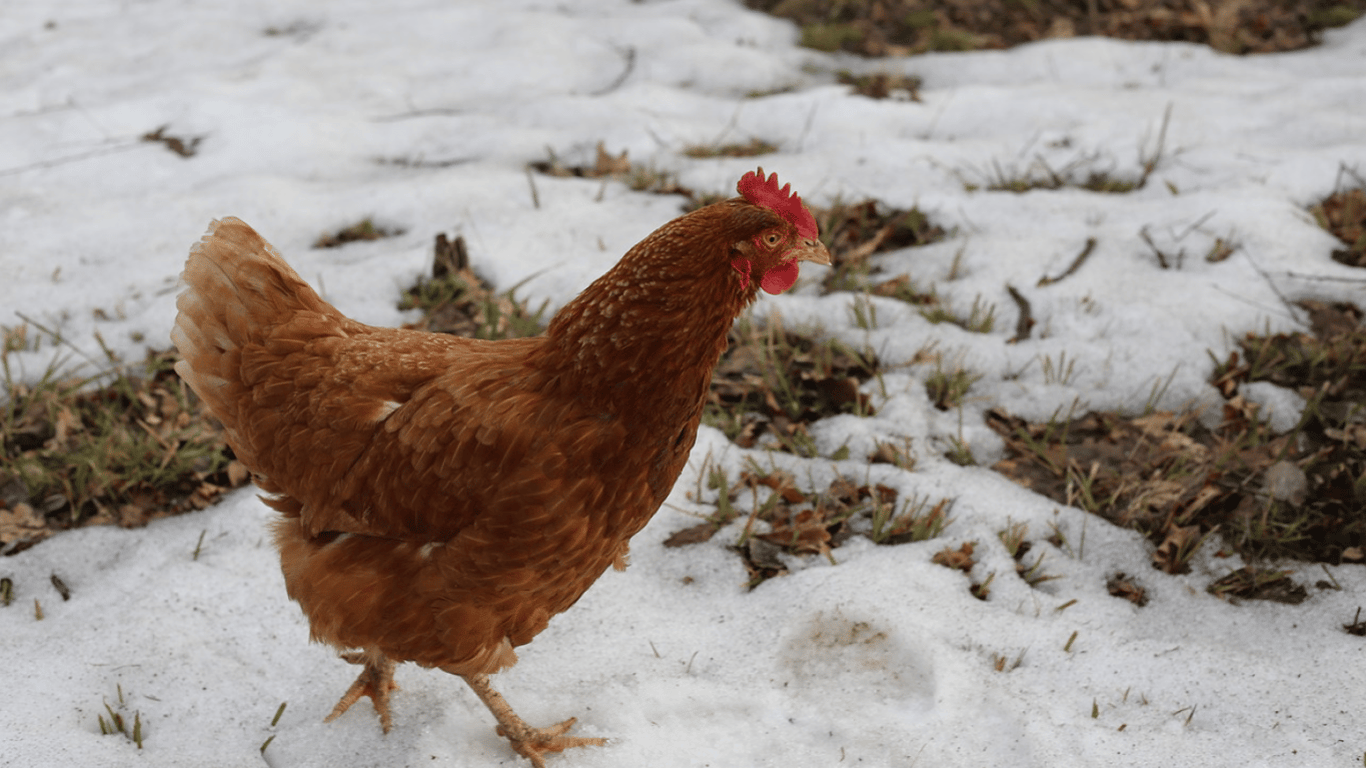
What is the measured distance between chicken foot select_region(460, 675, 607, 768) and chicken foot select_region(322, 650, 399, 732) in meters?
0.31

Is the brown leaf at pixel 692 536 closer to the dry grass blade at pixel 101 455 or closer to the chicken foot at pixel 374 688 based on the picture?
the chicken foot at pixel 374 688

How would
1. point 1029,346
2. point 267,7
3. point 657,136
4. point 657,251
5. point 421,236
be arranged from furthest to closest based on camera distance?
point 267,7 → point 657,136 → point 421,236 → point 1029,346 → point 657,251

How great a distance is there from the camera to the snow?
262cm

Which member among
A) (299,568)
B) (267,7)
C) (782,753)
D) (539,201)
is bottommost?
(782,753)

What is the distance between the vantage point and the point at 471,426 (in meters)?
2.25

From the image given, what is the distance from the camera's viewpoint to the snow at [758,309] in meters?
2.62

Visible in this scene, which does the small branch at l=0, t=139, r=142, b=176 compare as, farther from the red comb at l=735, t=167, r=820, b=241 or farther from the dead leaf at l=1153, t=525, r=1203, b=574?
the dead leaf at l=1153, t=525, r=1203, b=574

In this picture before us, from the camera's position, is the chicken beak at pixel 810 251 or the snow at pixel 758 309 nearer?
the chicken beak at pixel 810 251

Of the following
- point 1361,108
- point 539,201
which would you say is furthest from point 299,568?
point 1361,108

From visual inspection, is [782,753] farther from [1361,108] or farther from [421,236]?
[1361,108]

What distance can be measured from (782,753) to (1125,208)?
3.54 metres

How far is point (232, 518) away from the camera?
3289 millimetres

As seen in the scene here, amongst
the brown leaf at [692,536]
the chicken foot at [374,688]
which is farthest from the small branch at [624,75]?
the chicken foot at [374,688]

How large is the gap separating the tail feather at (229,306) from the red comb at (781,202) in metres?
1.29
